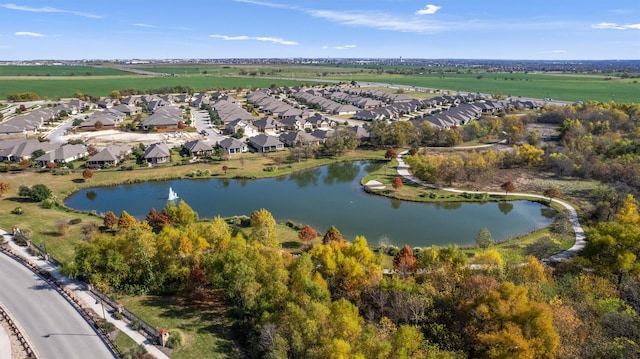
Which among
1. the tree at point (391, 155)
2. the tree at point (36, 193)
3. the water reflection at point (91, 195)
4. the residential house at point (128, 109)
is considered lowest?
the water reflection at point (91, 195)

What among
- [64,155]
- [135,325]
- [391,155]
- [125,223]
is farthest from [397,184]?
[64,155]

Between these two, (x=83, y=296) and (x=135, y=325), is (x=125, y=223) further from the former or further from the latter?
(x=135, y=325)

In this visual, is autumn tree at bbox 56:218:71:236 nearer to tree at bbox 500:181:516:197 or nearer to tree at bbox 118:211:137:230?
tree at bbox 118:211:137:230

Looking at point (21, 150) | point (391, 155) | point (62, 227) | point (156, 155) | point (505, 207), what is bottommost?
point (505, 207)

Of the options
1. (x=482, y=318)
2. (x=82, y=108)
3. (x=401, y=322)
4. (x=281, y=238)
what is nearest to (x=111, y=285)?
(x=281, y=238)

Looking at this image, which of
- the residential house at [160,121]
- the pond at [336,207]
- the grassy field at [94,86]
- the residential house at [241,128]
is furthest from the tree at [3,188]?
the grassy field at [94,86]

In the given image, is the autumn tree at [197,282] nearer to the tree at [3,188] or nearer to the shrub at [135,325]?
the shrub at [135,325]

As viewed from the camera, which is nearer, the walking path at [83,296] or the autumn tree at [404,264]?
the walking path at [83,296]
